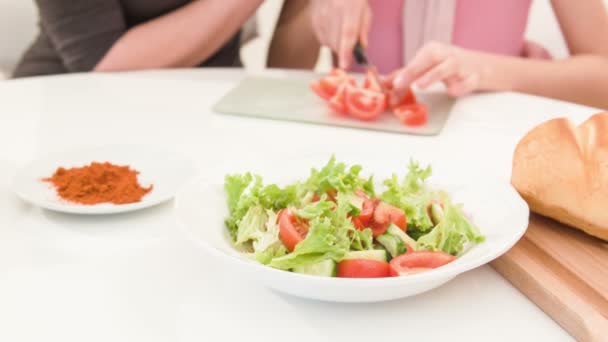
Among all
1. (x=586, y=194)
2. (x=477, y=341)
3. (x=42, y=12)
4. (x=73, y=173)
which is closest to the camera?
(x=477, y=341)

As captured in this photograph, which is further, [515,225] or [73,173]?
[73,173]

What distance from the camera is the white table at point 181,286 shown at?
64cm

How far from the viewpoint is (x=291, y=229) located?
679 mm

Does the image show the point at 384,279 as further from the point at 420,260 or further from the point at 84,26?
the point at 84,26

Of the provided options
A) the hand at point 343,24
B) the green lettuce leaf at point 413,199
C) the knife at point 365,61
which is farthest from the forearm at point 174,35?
the green lettuce leaf at point 413,199

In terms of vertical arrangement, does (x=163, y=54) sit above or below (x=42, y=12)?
below

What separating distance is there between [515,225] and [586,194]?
0.12 m

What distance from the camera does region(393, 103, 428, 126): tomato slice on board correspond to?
1.18 m

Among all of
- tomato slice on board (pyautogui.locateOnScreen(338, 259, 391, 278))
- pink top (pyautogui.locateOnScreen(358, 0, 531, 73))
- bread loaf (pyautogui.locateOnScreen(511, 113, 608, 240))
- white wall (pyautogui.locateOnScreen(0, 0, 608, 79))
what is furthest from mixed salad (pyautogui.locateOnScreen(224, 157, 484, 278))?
white wall (pyautogui.locateOnScreen(0, 0, 608, 79))

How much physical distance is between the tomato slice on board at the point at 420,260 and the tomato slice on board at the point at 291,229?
0.10 m

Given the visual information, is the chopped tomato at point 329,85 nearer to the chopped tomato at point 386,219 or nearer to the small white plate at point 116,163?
the small white plate at point 116,163

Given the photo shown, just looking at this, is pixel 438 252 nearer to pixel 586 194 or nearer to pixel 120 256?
pixel 586 194

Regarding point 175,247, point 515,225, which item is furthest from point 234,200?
point 515,225

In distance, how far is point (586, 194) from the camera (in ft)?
2.50
